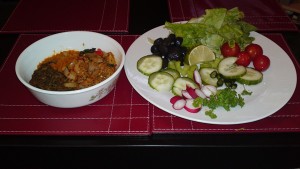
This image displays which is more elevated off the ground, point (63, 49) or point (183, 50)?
point (183, 50)

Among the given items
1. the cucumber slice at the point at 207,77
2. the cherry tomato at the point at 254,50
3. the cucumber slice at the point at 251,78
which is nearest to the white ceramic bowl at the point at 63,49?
the cucumber slice at the point at 207,77

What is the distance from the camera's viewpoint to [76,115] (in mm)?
1309

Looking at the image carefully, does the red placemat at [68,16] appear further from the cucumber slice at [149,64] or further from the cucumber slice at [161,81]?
the cucumber slice at [161,81]

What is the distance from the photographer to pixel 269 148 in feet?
Answer: 3.94

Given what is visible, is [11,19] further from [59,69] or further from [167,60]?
[167,60]

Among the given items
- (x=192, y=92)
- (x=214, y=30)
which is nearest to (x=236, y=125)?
(x=192, y=92)

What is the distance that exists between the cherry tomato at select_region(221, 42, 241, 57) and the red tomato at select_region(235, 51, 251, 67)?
3 centimetres

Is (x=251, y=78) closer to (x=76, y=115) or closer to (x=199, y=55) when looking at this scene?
(x=199, y=55)

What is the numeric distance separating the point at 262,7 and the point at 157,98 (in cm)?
117

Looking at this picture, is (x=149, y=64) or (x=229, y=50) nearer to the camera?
(x=149, y=64)

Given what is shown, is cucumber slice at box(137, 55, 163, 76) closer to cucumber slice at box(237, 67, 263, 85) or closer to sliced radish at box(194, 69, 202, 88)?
sliced radish at box(194, 69, 202, 88)

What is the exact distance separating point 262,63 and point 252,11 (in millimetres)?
649

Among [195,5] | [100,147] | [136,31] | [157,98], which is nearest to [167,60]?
[157,98]

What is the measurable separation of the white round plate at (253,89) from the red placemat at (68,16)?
0.32m
